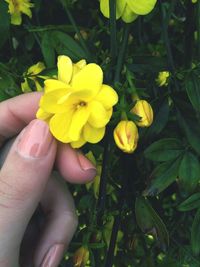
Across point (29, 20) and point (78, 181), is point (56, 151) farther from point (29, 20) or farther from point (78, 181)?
point (29, 20)

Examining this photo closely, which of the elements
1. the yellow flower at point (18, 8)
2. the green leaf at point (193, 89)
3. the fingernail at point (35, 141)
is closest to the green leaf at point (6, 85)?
the yellow flower at point (18, 8)

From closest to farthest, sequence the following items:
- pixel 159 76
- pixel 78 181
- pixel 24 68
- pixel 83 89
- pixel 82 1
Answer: pixel 83 89
pixel 78 181
pixel 159 76
pixel 24 68
pixel 82 1

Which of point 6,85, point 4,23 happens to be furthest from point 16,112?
point 4,23

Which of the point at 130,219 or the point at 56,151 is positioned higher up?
the point at 56,151

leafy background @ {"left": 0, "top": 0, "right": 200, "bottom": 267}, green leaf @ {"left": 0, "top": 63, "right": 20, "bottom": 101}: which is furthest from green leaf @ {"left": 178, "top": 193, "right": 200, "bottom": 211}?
green leaf @ {"left": 0, "top": 63, "right": 20, "bottom": 101}

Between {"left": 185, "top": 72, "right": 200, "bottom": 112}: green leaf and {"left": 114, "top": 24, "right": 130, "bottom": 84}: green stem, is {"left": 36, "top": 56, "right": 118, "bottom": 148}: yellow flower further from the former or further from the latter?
{"left": 185, "top": 72, "right": 200, "bottom": 112}: green leaf

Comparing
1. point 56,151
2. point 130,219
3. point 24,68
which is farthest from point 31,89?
point 130,219

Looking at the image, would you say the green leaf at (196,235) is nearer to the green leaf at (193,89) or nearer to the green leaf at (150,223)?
the green leaf at (150,223)
